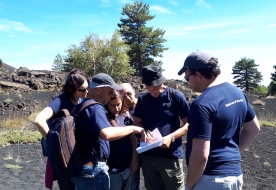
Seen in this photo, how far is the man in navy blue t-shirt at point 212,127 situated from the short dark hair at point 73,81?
1231mm

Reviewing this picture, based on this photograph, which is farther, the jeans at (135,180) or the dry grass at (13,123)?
the dry grass at (13,123)

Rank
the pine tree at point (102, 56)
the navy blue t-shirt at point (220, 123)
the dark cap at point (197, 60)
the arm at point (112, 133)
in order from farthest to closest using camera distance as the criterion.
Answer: the pine tree at point (102, 56)
the arm at point (112, 133)
the dark cap at point (197, 60)
the navy blue t-shirt at point (220, 123)

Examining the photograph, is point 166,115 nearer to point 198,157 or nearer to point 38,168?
point 198,157

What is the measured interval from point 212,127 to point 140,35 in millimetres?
47706

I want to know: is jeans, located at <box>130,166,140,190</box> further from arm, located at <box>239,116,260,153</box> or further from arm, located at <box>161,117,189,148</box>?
arm, located at <box>239,116,260,153</box>

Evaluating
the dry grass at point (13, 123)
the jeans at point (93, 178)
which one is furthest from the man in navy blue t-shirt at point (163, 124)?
the dry grass at point (13, 123)

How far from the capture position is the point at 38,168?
7363 mm

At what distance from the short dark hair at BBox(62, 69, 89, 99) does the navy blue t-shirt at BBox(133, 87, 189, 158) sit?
70 centimetres

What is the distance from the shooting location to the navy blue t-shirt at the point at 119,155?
3268 mm

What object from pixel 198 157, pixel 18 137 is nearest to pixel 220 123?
pixel 198 157

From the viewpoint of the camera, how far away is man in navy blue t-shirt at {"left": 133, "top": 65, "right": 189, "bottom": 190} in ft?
11.9

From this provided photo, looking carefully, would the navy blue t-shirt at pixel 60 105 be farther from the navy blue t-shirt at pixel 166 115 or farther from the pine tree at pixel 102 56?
the pine tree at pixel 102 56

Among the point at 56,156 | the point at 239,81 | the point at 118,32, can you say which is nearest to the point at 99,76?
the point at 56,156

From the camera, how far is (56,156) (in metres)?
2.75
